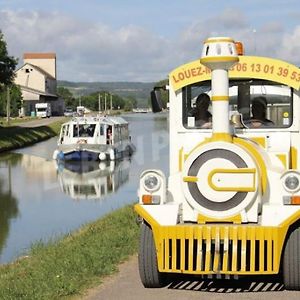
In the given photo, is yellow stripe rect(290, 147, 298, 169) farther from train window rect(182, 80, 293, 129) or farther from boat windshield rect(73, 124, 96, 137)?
boat windshield rect(73, 124, 96, 137)

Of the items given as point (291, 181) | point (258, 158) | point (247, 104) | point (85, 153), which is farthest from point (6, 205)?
point (85, 153)

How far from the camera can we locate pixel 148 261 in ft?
24.7

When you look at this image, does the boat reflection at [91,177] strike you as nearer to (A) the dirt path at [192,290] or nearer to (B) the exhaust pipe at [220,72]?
(A) the dirt path at [192,290]

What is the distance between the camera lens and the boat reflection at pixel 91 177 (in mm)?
24781

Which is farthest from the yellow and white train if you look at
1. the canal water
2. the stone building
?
the stone building

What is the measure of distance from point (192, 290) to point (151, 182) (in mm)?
1264

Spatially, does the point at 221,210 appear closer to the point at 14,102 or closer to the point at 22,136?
the point at 22,136

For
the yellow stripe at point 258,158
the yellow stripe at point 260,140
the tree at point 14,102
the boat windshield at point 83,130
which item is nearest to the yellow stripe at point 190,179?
the yellow stripe at point 258,158

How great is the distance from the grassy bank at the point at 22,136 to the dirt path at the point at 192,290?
37.1 meters

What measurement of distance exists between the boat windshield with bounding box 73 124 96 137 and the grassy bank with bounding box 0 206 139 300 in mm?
27565

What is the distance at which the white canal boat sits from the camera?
126 feet

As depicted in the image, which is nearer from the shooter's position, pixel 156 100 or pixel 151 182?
pixel 151 182

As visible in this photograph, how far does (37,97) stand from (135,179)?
8314cm

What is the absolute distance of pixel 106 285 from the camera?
7.82 m
